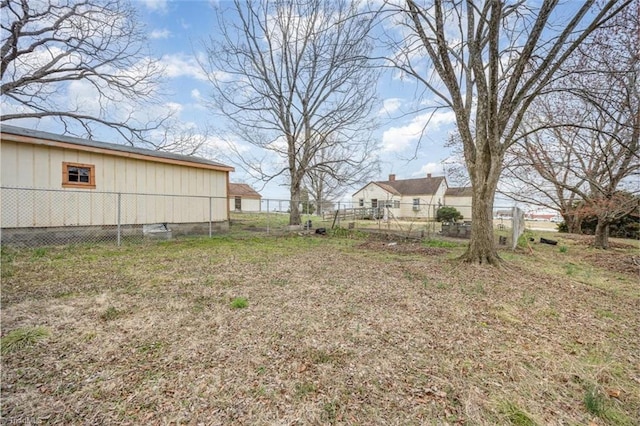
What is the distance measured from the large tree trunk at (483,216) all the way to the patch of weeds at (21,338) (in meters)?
6.89

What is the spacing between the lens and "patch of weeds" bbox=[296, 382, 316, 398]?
6.81 feet

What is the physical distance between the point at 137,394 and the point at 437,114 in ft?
24.4

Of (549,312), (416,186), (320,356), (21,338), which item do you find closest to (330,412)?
(320,356)

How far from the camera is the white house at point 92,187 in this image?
737 centimetres

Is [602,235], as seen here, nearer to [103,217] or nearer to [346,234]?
[346,234]

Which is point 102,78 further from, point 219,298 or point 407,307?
point 407,307

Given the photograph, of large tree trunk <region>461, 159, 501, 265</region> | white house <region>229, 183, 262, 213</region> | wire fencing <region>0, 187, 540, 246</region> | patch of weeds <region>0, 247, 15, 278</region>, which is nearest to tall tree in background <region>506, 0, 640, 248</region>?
large tree trunk <region>461, 159, 501, 265</region>

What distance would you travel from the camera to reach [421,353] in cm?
265

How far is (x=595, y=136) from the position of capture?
10.5 m

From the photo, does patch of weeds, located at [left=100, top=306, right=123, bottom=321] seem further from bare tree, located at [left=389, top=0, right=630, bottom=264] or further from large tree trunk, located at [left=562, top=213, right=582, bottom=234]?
large tree trunk, located at [left=562, top=213, right=582, bottom=234]

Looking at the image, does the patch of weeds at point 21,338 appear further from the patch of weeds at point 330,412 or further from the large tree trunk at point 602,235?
the large tree trunk at point 602,235

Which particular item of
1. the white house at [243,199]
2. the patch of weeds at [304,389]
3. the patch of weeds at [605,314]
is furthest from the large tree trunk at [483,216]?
the white house at [243,199]

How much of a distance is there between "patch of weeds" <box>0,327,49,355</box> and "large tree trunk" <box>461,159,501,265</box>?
6.89 metres

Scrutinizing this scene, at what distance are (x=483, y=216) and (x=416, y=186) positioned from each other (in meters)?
26.3
